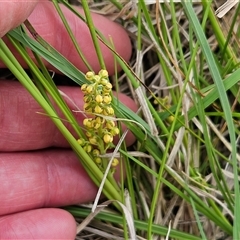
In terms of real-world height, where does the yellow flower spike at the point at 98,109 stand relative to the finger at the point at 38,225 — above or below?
above

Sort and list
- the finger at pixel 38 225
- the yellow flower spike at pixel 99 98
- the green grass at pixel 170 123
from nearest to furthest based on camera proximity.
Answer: the yellow flower spike at pixel 99 98, the green grass at pixel 170 123, the finger at pixel 38 225

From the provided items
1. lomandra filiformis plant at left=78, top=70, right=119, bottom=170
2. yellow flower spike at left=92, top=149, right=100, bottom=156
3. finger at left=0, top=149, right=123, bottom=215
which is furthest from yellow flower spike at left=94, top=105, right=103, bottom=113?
finger at left=0, top=149, right=123, bottom=215

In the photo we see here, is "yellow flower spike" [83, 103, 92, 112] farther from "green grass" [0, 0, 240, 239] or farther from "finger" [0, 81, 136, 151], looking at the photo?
"finger" [0, 81, 136, 151]

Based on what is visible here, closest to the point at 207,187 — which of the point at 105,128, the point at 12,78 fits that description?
the point at 105,128

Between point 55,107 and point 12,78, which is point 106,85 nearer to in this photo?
point 55,107

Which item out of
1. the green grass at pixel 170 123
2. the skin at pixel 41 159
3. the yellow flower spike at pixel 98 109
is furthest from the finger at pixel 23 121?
the yellow flower spike at pixel 98 109

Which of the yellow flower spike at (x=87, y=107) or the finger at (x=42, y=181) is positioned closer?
the yellow flower spike at (x=87, y=107)

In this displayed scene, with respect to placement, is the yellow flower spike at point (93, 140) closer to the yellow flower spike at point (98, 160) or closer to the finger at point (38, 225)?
the yellow flower spike at point (98, 160)
